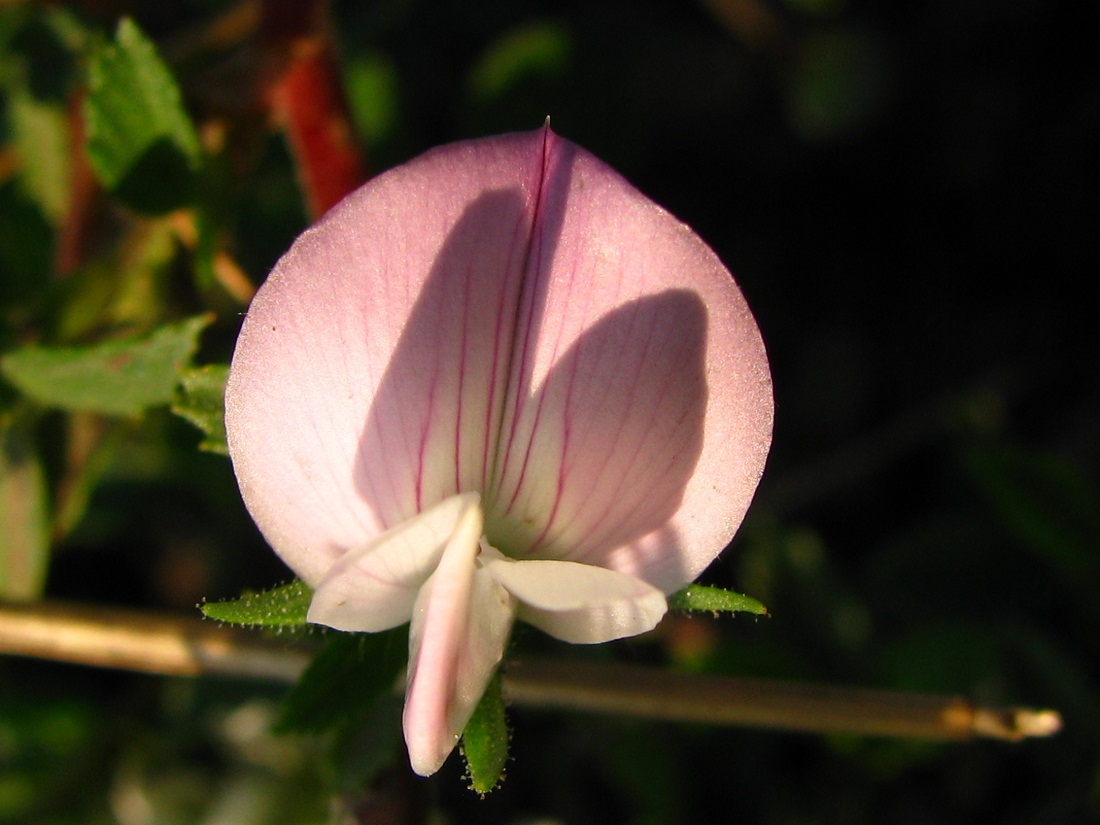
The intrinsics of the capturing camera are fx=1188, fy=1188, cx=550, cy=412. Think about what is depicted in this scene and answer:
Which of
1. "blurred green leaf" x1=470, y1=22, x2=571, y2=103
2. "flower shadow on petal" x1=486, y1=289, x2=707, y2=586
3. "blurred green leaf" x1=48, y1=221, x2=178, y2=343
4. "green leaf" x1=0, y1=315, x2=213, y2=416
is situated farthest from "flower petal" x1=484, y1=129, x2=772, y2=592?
"blurred green leaf" x1=470, y1=22, x2=571, y2=103

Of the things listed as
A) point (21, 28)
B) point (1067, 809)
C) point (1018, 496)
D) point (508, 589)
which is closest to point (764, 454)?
point (508, 589)

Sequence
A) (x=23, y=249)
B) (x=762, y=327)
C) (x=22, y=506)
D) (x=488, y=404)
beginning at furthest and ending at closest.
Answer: (x=762, y=327)
(x=23, y=249)
(x=22, y=506)
(x=488, y=404)

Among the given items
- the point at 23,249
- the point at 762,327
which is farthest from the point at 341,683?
the point at 762,327

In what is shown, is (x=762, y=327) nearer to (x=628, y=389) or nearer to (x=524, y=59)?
(x=524, y=59)

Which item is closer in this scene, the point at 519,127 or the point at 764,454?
the point at 764,454

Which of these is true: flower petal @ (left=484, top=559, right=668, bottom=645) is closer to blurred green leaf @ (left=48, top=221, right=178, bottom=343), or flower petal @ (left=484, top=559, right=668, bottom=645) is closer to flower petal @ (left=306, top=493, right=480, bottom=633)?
flower petal @ (left=306, top=493, right=480, bottom=633)

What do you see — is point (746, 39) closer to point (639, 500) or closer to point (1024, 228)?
point (1024, 228)
